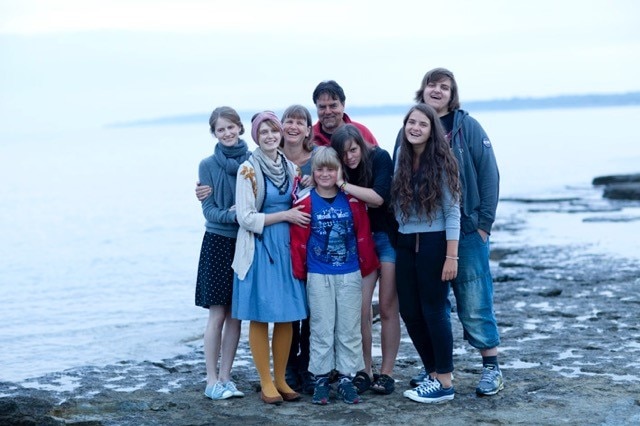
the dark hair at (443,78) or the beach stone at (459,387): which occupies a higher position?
the dark hair at (443,78)

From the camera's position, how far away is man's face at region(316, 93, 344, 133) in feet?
23.2

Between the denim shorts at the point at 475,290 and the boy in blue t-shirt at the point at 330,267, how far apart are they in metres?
0.66

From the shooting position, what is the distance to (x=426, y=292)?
21.5 feet

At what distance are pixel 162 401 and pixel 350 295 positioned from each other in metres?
1.59

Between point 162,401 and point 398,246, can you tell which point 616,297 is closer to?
point 398,246

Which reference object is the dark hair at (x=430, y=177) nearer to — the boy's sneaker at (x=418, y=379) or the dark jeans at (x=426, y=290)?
the dark jeans at (x=426, y=290)

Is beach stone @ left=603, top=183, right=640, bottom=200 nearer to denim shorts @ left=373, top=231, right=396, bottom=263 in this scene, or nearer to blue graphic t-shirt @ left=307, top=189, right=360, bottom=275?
denim shorts @ left=373, top=231, right=396, bottom=263

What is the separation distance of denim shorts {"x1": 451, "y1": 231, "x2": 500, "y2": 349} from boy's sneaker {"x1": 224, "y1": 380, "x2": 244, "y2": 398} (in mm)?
1665

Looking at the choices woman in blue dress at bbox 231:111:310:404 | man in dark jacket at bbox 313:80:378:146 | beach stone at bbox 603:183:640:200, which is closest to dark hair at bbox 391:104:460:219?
man in dark jacket at bbox 313:80:378:146

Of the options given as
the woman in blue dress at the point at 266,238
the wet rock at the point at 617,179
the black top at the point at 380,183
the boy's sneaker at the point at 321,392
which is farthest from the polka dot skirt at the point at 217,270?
the wet rock at the point at 617,179

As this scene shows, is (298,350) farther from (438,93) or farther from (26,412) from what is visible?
(438,93)

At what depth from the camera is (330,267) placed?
263 inches

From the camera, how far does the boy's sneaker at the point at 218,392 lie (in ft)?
22.9

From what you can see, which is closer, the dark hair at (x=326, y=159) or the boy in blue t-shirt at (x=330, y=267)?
the dark hair at (x=326, y=159)
